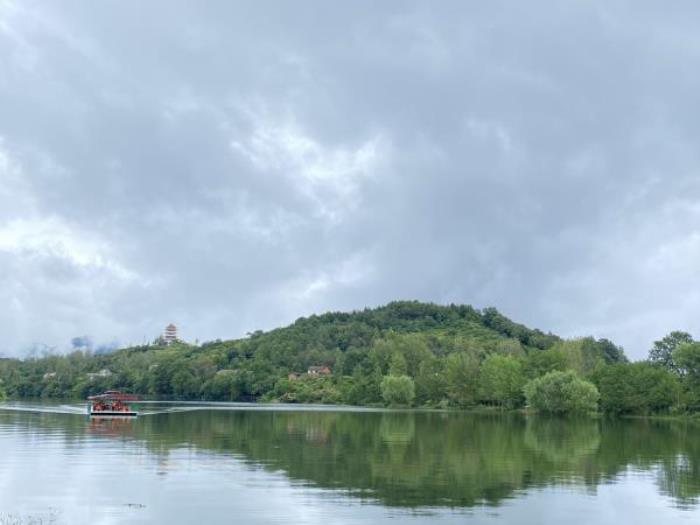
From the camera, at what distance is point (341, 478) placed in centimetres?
4341

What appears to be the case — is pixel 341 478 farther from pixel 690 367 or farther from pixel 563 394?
pixel 690 367

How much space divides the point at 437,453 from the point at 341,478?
1539 cm

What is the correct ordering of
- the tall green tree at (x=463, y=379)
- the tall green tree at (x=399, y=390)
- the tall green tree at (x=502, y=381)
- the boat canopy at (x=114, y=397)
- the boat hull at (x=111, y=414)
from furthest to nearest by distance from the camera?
the tall green tree at (x=399, y=390) < the tall green tree at (x=463, y=379) < the tall green tree at (x=502, y=381) < the boat canopy at (x=114, y=397) < the boat hull at (x=111, y=414)

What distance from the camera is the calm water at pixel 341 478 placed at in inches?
1302

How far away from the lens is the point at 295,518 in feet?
103

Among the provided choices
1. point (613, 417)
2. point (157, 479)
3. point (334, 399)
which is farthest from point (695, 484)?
point (334, 399)

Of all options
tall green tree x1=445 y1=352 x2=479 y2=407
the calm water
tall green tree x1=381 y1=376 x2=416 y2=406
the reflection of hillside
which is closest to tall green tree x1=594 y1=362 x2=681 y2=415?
tall green tree x1=445 y1=352 x2=479 y2=407

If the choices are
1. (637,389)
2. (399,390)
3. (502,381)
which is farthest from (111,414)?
(637,389)

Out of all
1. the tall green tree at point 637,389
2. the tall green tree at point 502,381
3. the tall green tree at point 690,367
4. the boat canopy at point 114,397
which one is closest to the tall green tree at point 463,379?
the tall green tree at point 502,381

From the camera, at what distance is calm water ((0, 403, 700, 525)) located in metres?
33.1

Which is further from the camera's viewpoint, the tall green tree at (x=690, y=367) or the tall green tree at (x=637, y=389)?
the tall green tree at (x=637, y=389)

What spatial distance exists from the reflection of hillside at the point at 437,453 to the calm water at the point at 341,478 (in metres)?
0.16

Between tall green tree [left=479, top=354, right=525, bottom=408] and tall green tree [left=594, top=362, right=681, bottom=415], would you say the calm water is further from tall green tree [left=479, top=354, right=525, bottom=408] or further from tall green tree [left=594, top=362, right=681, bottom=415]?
tall green tree [left=479, top=354, right=525, bottom=408]

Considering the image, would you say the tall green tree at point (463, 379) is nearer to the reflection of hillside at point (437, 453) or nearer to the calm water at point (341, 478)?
the reflection of hillside at point (437, 453)
